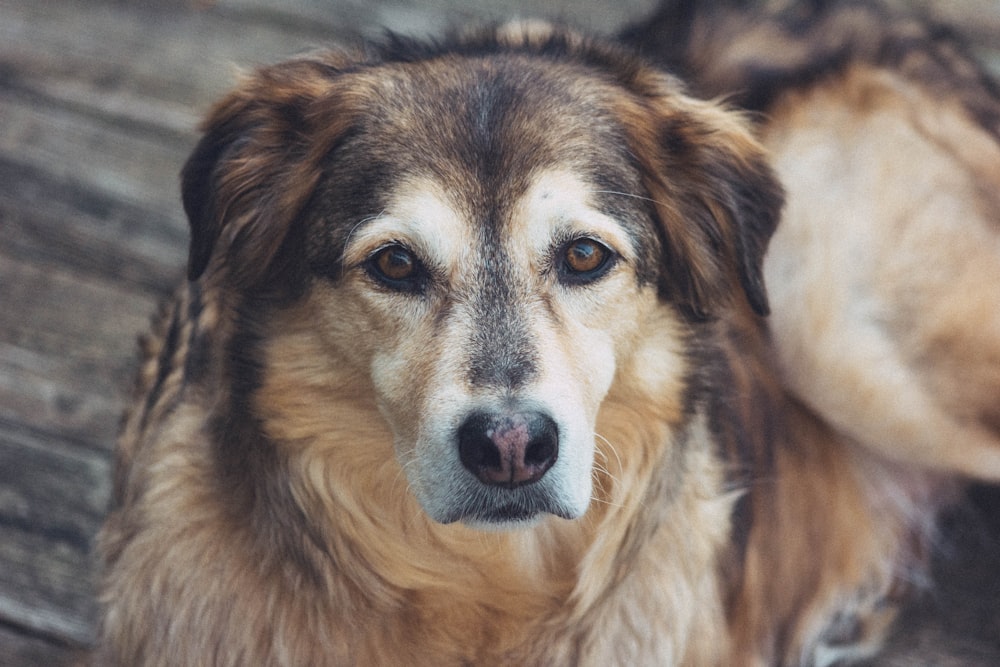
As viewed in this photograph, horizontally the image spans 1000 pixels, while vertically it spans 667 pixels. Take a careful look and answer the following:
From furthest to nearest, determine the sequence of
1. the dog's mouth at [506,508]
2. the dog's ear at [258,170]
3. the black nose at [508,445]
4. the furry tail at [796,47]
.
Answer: the furry tail at [796,47]
the dog's ear at [258,170]
the dog's mouth at [506,508]
the black nose at [508,445]

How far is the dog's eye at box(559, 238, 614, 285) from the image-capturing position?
2057 mm

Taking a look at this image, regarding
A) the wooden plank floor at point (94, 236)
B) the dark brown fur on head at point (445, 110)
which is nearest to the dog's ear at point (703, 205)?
the dark brown fur on head at point (445, 110)

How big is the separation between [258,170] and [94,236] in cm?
172

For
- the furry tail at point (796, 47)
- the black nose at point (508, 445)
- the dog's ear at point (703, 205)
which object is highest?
the furry tail at point (796, 47)

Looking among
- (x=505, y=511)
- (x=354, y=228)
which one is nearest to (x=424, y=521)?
(x=505, y=511)

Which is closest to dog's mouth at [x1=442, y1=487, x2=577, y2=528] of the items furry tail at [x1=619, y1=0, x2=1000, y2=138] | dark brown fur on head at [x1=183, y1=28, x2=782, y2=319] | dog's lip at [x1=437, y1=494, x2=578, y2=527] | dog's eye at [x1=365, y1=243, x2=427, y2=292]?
dog's lip at [x1=437, y1=494, x2=578, y2=527]

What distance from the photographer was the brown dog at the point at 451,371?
6.55 feet

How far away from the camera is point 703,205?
2297 millimetres

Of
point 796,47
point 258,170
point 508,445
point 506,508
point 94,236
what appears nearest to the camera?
point 508,445

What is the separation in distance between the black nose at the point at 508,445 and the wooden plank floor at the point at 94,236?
1488 mm

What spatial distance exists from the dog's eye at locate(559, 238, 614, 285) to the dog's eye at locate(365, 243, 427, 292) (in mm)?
261

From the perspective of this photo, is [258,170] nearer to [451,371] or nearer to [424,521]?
[451,371]

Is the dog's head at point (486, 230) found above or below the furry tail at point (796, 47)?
below

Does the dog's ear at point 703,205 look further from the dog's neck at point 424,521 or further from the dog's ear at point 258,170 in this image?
the dog's ear at point 258,170
